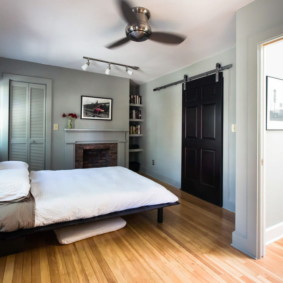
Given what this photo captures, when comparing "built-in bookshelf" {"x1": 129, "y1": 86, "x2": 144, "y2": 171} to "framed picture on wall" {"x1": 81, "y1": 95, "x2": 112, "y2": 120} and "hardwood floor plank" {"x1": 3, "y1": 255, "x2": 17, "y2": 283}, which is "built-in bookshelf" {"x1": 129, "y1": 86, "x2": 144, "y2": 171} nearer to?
"framed picture on wall" {"x1": 81, "y1": 95, "x2": 112, "y2": 120}

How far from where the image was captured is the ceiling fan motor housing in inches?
77.1

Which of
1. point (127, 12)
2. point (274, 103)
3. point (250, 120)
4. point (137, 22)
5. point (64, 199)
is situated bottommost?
point (64, 199)

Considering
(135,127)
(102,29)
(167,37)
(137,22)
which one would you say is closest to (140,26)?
(137,22)

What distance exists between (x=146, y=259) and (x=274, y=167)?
167 cm

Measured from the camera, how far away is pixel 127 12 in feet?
6.61

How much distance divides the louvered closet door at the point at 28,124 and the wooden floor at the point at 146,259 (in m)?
2.11

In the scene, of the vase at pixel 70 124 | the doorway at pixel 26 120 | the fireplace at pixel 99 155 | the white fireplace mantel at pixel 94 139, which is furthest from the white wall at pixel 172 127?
the doorway at pixel 26 120

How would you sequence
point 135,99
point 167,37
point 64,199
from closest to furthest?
point 64,199, point 167,37, point 135,99

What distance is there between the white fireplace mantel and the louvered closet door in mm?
476

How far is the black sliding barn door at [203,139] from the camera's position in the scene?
10.2 feet

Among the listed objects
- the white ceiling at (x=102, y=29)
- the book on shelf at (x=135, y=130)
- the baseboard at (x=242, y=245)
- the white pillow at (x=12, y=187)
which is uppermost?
the white ceiling at (x=102, y=29)

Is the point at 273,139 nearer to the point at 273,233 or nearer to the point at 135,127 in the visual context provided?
the point at 273,233

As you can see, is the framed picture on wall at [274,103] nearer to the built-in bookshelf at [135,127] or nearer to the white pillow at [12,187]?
the white pillow at [12,187]

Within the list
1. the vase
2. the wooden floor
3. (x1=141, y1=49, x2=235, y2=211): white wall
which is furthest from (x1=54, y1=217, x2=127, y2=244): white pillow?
the vase
